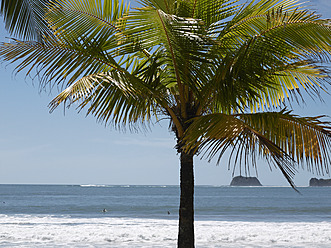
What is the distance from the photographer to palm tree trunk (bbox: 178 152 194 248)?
6344 mm

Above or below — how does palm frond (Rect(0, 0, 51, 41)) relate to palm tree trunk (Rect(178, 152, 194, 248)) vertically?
above

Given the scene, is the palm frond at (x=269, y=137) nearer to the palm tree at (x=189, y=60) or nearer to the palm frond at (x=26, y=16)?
the palm tree at (x=189, y=60)

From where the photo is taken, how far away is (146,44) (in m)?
6.08

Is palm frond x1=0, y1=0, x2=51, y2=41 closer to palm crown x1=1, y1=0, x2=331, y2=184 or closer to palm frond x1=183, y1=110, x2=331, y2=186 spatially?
palm crown x1=1, y1=0, x2=331, y2=184

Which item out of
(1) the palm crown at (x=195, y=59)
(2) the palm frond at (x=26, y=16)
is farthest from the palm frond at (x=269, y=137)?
(2) the palm frond at (x=26, y=16)

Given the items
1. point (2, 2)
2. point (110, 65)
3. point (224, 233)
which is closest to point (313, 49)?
point (110, 65)

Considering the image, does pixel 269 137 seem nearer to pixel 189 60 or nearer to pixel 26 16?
pixel 189 60

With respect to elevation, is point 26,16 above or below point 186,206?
above

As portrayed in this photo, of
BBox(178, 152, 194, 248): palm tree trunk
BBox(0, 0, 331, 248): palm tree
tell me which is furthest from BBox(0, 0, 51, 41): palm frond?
BBox(178, 152, 194, 248): palm tree trunk

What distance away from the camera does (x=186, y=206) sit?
6.36 metres

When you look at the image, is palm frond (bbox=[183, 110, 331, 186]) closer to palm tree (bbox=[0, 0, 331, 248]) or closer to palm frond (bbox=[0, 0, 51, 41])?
palm tree (bbox=[0, 0, 331, 248])

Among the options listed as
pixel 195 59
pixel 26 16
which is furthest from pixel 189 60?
pixel 26 16

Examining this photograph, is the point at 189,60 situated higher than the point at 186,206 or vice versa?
the point at 189,60

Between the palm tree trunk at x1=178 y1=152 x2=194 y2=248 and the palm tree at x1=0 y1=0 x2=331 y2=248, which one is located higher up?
the palm tree at x1=0 y1=0 x2=331 y2=248
